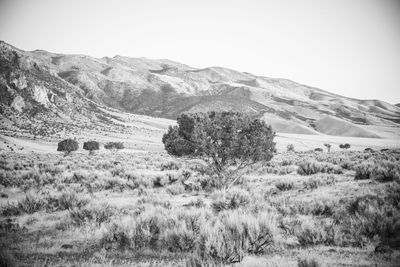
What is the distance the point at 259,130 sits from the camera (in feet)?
52.7

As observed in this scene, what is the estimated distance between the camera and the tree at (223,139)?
51.4 ft

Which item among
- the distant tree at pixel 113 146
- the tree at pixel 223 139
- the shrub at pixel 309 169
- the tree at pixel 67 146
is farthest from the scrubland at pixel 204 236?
the distant tree at pixel 113 146

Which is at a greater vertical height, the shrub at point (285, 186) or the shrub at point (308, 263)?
the shrub at point (308, 263)

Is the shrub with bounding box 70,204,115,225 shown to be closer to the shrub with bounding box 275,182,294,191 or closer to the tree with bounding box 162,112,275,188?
the tree with bounding box 162,112,275,188

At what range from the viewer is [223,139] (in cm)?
1612

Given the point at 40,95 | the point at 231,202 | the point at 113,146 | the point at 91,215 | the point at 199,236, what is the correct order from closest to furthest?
1. the point at 199,236
2. the point at 91,215
3. the point at 231,202
4. the point at 113,146
5. the point at 40,95

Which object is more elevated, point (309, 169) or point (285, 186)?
point (309, 169)

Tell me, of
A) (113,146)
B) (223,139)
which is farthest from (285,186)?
(113,146)

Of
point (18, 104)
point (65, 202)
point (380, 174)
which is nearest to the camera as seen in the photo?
point (65, 202)

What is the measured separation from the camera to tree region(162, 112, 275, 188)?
15.7 meters

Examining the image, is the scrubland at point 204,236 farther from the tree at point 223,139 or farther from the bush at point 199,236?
the tree at point 223,139

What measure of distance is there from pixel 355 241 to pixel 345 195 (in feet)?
20.5

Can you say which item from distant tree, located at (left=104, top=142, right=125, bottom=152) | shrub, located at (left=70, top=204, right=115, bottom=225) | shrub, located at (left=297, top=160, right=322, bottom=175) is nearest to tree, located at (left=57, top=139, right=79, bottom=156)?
distant tree, located at (left=104, top=142, right=125, bottom=152)

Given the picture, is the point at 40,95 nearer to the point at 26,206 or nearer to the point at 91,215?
the point at 26,206
